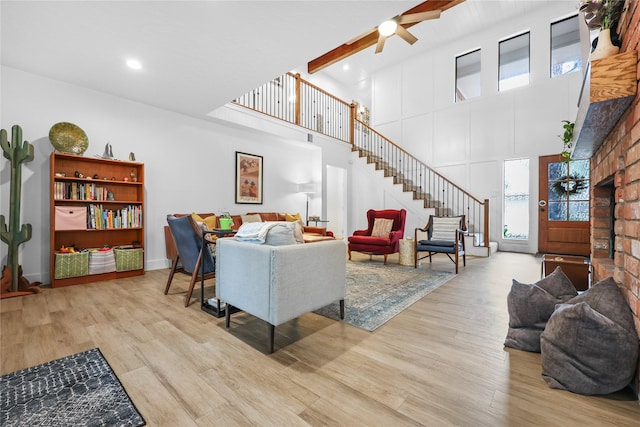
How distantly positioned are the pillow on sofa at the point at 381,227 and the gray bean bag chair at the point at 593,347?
3623mm

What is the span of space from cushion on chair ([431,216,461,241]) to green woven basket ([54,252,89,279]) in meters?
5.32

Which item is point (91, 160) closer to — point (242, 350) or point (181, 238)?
point (181, 238)

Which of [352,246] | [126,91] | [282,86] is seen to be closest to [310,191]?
[352,246]

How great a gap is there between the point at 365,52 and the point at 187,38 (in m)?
6.61

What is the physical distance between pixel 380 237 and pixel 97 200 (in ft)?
14.8

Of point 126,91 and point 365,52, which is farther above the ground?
point 365,52

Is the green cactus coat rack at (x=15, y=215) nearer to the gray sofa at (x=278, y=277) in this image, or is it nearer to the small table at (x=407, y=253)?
the gray sofa at (x=278, y=277)

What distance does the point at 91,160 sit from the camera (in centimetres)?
386

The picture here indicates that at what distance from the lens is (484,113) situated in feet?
22.6

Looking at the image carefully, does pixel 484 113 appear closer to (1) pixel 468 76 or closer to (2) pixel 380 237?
(1) pixel 468 76

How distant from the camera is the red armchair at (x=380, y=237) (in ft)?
15.8

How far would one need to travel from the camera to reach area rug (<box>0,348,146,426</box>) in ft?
4.11

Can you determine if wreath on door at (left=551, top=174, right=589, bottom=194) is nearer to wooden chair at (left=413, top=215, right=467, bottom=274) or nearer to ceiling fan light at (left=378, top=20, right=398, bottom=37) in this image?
A: wooden chair at (left=413, top=215, right=467, bottom=274)

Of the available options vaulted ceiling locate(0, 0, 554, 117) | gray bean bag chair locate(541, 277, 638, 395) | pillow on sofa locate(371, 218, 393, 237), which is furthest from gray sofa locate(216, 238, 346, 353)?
pillow on sofa locate(371, 218, 393, 237)
